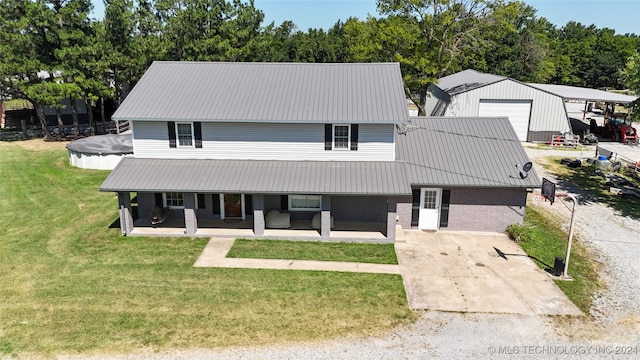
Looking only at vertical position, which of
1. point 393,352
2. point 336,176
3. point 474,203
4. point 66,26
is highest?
point 66,26

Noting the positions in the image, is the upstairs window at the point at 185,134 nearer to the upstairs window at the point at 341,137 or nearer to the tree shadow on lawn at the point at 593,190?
the upstairs window at the point at 341,137

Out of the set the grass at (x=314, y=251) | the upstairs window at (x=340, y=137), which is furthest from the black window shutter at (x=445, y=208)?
the upstairs window at (x=340, y=137)

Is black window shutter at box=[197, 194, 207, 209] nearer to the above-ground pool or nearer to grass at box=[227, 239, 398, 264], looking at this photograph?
grass at box=[227, 239, 398, 264]

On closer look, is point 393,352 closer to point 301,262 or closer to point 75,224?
point 301,262

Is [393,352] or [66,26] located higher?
[66,26]

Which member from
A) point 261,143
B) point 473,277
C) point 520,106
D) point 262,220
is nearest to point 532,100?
point 520,106

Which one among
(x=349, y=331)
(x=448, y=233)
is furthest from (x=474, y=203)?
(x=349, y=331)
